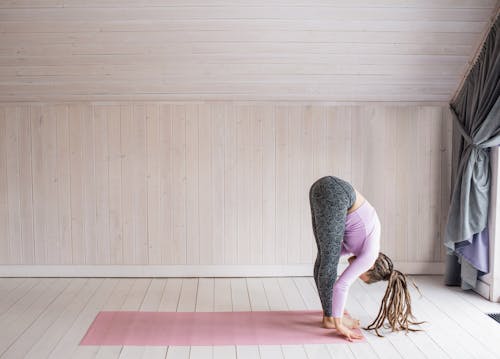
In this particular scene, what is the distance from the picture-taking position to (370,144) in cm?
461

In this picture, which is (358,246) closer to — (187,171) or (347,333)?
(347,333)

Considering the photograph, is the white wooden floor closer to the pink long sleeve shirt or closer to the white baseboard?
the white baseboard

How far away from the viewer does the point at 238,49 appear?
3.92 metres

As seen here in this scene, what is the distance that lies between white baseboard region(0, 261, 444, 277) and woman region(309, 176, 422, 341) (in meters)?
1.22

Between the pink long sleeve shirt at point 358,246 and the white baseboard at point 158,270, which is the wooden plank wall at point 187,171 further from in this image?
the pink long sleeve shirt at point 358,246

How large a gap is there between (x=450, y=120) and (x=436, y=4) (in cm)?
128

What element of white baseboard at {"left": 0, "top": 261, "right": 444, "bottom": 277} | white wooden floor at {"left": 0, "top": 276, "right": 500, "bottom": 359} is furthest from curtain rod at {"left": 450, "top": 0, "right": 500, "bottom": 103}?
white baseboard at {"left": 0, "top": 261, "right": 444, "bottom": 277}

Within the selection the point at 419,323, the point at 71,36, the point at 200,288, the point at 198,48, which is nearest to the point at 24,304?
the point at 200,288

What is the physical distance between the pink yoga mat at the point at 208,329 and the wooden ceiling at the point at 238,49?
1752 millimetres

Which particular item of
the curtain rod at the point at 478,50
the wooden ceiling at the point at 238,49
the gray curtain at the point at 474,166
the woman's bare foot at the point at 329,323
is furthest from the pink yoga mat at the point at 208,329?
the curtain rod at the point at 478,50

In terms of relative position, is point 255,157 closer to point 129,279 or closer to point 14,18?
point 129,279

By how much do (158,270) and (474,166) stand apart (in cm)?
262

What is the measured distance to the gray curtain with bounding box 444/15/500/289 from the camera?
3807 millimetres

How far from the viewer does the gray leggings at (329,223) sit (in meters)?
3.23
